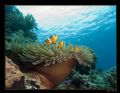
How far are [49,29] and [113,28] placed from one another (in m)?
0.78

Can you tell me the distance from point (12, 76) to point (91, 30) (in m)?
1.11

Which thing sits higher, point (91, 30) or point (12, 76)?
point (91, 30)

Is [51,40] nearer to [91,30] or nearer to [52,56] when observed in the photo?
[52,56]

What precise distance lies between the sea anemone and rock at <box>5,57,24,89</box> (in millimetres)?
129

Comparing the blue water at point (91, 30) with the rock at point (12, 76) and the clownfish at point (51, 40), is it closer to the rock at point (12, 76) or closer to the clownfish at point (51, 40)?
the clownfish at point (51, 40)

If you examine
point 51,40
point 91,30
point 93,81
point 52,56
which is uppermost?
point 91,30

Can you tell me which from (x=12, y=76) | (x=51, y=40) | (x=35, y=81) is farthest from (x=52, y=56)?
(x=12, y=76)

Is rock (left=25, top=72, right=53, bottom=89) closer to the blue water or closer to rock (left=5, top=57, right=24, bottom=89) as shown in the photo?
rock (left=5, top=57, right=24, bottom=89)

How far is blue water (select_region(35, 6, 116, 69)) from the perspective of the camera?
17.6 ft

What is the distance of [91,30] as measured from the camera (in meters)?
5.39
